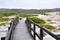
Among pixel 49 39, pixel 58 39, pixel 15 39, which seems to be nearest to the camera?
pixel 58 39

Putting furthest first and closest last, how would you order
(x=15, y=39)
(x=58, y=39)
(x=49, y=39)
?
(x=49, y=39) → (x=15, y=39) → (x=58, y=39)

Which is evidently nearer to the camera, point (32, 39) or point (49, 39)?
point (32, 39)

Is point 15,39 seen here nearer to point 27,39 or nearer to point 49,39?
point 27,39

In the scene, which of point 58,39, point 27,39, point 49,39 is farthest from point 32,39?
point 49,39

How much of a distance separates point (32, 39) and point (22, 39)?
0.49 meters

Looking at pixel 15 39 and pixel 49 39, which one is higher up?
pixel 15 39

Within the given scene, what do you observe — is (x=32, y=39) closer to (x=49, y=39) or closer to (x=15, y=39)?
(x=15, y=39)

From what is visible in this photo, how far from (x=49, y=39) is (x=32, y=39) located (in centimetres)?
597

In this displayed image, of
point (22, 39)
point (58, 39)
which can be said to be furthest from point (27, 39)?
point (58, 39)

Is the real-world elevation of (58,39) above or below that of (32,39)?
above

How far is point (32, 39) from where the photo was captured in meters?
7.86

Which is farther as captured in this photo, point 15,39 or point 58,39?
point 15,39

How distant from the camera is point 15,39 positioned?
304 inches

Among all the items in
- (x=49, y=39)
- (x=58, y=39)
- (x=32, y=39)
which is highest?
(x=58, y=39)
